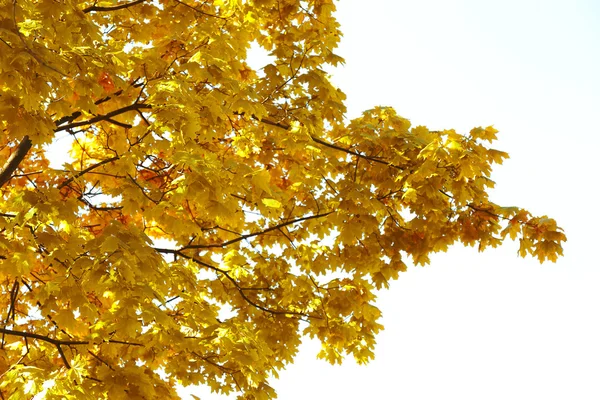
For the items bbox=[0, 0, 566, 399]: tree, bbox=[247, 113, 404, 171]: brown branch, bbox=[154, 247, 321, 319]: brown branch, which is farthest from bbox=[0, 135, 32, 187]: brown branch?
bbox=[247, 113, 404, 171]: brown branch

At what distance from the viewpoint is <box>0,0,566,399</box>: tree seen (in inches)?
189

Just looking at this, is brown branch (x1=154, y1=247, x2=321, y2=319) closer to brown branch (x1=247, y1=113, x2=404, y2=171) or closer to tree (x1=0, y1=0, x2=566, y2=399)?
tree (x1=0, y1=0, x2=566, y2=399)

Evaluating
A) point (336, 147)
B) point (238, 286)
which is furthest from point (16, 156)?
point (336, 147)

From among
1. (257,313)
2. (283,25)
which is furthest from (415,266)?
(283,25)

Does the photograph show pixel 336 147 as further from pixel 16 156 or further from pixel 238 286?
pixel 16 156

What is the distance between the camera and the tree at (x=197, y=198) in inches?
189

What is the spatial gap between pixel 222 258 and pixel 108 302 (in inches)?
80.4

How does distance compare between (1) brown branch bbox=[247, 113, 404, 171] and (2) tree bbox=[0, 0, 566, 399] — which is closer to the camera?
(2) tree bbox=[0, 0, 566, 399]

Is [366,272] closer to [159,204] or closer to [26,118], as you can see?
[159,204]

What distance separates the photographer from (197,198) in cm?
482

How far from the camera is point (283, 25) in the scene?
808 cm

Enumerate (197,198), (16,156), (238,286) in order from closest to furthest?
(197,198) < (16,156) < (238,286)

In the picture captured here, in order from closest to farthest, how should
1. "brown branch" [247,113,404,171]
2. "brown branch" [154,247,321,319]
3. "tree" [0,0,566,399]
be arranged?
"tree" [0,0,566,399]
"brown branch" [247,113,404,171]
"brown branch" [154,247,321,319]

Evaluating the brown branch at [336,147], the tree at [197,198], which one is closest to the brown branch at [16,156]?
the tree at [197,198]
